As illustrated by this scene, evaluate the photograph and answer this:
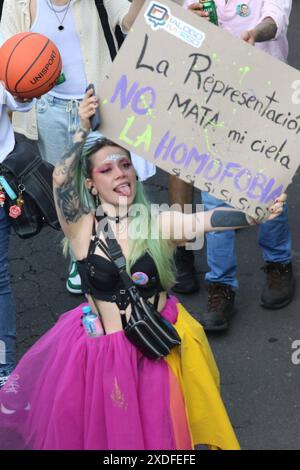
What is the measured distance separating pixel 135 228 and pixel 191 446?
0.85 meters

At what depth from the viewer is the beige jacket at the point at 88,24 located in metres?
4.68

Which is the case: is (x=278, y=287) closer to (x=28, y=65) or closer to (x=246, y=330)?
(x=246, y=330)

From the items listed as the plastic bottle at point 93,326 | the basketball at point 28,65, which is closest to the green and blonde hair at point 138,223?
the plastic bottle at point 93,326

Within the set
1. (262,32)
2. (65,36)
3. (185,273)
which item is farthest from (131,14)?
(185,273)

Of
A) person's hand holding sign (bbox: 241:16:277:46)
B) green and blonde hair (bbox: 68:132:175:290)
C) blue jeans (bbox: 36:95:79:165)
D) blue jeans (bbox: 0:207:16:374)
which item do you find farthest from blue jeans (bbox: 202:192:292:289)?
green and blonde hair (bbox: 68:132:175:290)

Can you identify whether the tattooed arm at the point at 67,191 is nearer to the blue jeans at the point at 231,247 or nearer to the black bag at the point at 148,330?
the black bag at the point at 148,330

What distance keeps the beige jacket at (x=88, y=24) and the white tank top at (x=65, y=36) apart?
0.03m

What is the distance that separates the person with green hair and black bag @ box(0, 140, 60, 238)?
2.21ft

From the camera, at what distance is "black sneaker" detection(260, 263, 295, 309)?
513cm

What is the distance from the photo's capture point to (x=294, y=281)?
5.32 metres

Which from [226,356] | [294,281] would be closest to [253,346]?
[226,356]

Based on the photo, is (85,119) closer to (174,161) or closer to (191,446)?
(174,161)

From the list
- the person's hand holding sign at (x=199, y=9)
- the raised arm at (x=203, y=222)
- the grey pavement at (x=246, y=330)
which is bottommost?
the grey pavement at (x=246, y=330)

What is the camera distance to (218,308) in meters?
5.00
